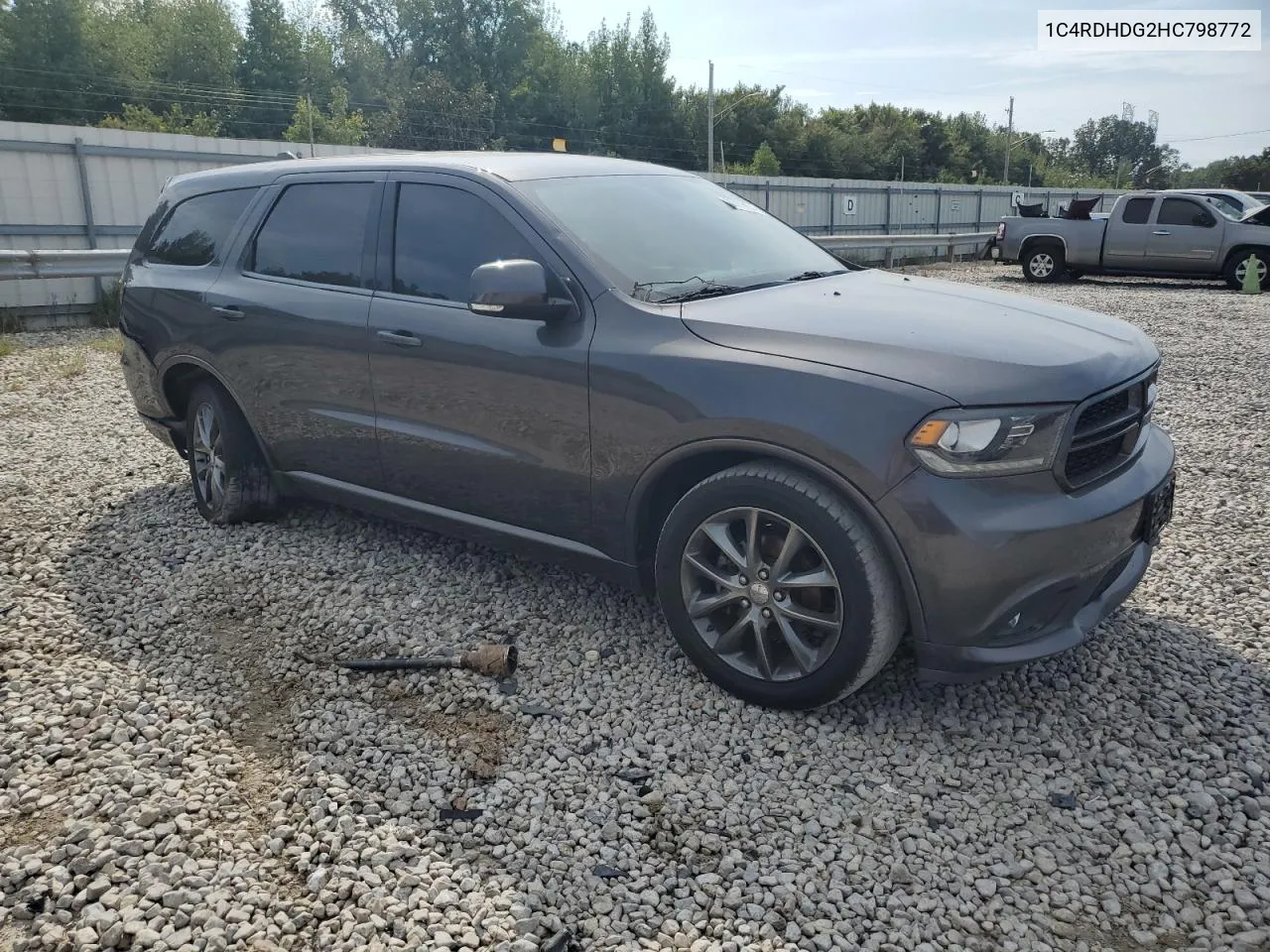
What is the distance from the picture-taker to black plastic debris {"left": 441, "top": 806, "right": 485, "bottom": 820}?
283 centimetres

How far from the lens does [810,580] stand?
10.1 feet

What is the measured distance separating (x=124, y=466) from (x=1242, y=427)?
7.70 metres

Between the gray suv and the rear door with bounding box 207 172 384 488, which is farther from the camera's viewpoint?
the rear door with bounding box 207 172 384 488

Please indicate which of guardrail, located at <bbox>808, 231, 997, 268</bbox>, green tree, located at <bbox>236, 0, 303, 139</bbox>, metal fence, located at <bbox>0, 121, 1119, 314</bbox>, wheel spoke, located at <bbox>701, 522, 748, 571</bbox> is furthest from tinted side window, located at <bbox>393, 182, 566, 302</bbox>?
green tree, located at <bbox>236, 0, 303, 139</bbox>

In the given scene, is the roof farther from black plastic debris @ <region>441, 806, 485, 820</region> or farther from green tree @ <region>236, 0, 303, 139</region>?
green tree @ <region>236, 0, 303, 139</region>

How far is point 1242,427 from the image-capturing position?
700cm

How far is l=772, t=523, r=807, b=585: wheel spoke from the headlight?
46 centimetres

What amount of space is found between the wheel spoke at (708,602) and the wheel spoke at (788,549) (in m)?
0.18

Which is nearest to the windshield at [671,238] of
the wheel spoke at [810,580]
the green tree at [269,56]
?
the wheel spoke at [810,580]

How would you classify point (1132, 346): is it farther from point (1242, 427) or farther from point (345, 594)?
point (1242, 427)

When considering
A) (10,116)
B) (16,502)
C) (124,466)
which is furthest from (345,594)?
(10,116)

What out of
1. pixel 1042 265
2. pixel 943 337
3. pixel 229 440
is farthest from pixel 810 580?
pixel 1042 265

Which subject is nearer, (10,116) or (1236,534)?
(1236,534)

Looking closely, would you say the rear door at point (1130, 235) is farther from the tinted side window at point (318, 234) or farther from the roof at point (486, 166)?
the tinted side window at point (318, 234)
